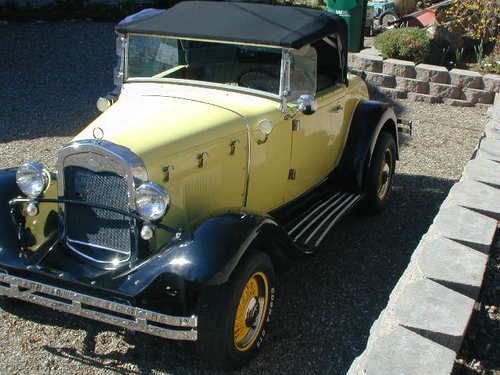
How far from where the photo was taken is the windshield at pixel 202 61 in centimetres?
430

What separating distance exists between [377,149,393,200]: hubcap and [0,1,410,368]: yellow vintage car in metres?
0.43

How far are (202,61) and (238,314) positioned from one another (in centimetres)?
198

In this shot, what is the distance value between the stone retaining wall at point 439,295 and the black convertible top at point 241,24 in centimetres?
149

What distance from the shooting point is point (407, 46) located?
9008 mm

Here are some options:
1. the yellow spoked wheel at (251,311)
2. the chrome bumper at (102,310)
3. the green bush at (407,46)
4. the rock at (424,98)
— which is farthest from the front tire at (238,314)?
the green bush at (407,46)

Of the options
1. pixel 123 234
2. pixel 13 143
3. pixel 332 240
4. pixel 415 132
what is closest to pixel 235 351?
pixel 123 234

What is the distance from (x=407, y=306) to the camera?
2754 millimetres

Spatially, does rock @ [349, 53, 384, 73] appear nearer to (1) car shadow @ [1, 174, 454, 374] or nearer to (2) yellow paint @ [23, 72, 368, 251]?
(1) car shadow @ [1, 174, 454, 374]

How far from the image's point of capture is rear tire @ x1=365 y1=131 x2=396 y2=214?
200 inches

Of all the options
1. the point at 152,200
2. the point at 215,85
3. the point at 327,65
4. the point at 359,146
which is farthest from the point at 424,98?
the point at 152,200

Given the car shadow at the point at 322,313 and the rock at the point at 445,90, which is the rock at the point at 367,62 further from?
the car shadow at the point at 322,313

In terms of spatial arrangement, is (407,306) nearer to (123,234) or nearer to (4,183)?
(123,234)

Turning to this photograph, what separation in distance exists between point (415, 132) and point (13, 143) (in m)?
4.72

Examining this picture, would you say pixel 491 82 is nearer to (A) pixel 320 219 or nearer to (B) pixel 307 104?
(A) pixel 320 219
